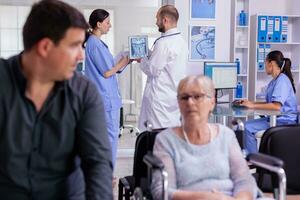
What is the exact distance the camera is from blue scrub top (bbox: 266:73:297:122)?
4.12 metres

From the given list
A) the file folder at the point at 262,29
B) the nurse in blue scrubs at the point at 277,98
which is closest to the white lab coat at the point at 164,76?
the nurse in blue scrubs at the point at 277,98

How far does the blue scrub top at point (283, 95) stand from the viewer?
13.5 feet

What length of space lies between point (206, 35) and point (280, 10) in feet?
3.66

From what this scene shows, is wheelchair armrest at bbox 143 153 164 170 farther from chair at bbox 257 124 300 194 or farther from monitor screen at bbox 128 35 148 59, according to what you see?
monitor screen at bbox 128 35 148 59

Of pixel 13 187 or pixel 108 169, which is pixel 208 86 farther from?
pixel 13 187

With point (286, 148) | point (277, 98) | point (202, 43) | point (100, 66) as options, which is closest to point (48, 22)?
point (286, 148)

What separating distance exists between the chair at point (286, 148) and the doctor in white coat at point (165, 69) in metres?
1.36

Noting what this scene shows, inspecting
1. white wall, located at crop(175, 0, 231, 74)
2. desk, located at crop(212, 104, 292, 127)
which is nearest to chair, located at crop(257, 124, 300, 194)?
desk, located at crop(212, 104, 292, 127)

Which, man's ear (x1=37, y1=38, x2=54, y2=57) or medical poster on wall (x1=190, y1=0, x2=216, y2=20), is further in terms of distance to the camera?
medical poster on wall (x1=190, y1=0, x2=216, y2=20)

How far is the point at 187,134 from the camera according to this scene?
1954 millimetres

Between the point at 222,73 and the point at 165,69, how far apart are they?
133 centimetres

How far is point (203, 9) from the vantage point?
5312 mm

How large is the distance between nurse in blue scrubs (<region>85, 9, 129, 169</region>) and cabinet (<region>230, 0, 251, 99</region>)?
2.18m

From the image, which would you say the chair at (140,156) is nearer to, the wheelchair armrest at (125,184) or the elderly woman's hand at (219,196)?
the wheelchair armrest at (125,184)
